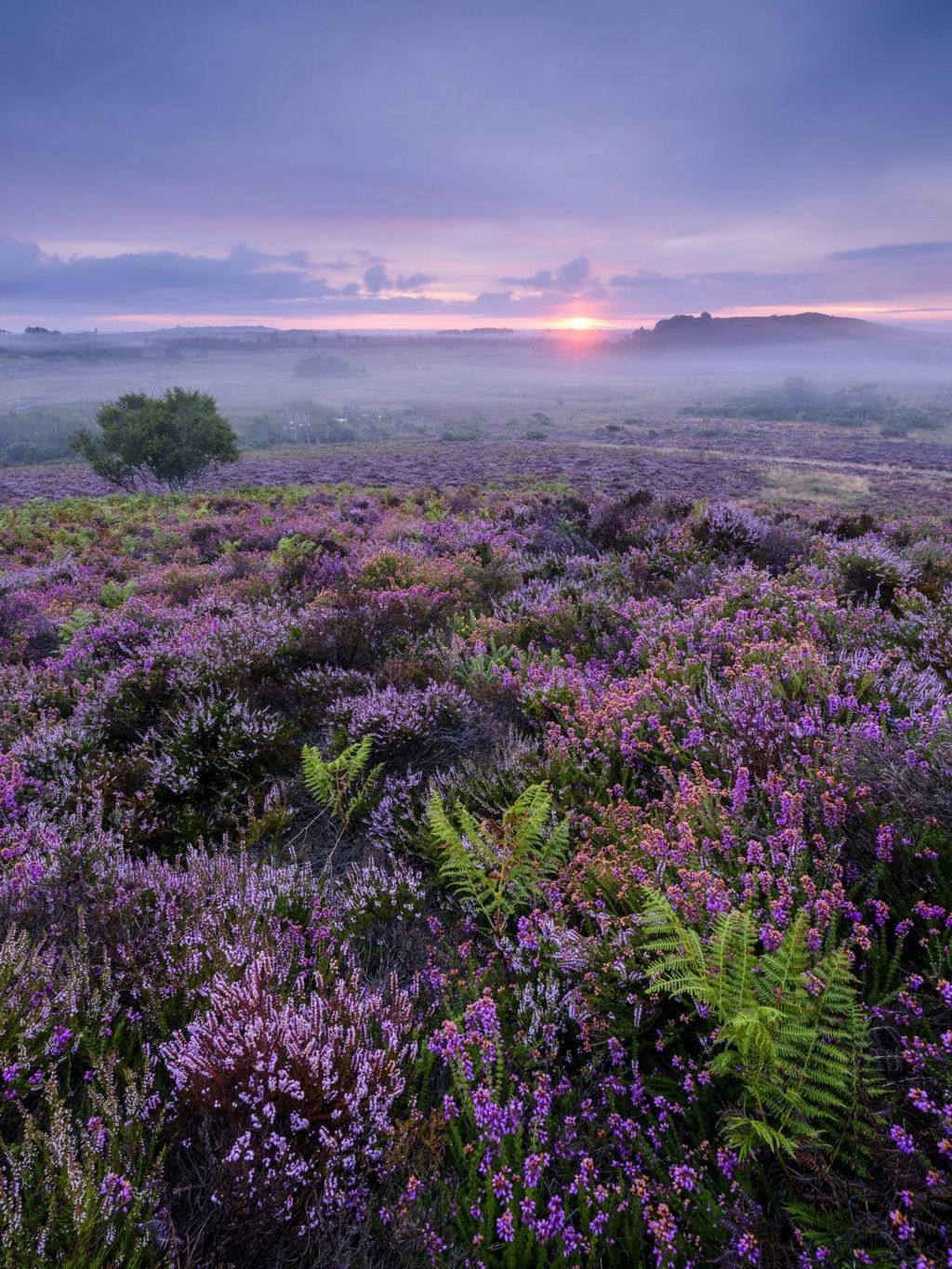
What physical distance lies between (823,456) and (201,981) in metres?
59.9

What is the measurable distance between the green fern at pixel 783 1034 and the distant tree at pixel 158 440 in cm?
3660

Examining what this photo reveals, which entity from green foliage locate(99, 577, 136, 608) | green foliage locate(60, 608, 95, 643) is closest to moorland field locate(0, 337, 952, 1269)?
green foliage locate(60, 608, 95, 643)

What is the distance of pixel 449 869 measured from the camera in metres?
2.82

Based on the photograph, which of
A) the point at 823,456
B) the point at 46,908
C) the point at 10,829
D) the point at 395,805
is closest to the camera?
the point at 46,908

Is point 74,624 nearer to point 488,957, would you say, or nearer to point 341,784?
point 341,784

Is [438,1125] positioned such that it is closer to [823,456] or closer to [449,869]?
[449,869]

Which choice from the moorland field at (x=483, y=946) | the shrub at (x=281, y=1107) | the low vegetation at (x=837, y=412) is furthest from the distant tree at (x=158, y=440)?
the low vegetation at (x=837, y=412)

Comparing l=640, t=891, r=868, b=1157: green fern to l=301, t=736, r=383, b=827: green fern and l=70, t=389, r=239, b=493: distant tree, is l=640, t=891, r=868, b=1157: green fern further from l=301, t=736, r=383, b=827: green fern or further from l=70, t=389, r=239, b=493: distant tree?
l=70, t=389, r=239, b=493: distant tree

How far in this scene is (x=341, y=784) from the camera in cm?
364

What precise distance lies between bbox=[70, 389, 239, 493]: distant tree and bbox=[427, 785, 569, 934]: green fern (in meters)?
35.4

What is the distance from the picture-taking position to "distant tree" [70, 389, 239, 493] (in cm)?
3303

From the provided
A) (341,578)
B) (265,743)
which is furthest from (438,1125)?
(341,578)

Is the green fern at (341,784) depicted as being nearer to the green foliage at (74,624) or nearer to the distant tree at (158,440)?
the green foliage at (74,624)

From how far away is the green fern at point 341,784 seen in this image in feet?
11.8
